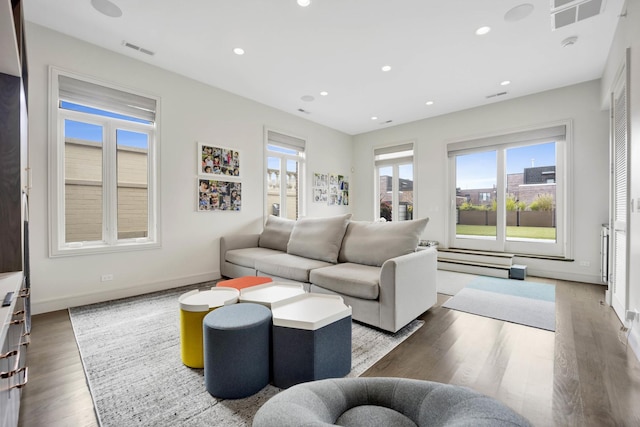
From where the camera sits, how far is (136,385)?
168cm

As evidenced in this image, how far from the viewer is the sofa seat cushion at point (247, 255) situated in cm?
362

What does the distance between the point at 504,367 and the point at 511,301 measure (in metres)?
1.59

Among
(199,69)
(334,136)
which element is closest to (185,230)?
(199,69)

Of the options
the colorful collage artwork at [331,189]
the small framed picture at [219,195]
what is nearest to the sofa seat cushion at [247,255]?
the small framed picture at [219,195]

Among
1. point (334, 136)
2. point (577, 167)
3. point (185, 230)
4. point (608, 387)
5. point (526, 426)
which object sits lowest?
point (608, 387)

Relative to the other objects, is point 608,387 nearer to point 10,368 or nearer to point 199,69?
point 10,368

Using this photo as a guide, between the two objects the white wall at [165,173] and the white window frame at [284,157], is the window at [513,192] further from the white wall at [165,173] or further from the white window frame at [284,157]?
the white wall at [165,173]

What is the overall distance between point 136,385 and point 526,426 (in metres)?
1.94

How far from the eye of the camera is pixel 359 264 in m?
3.03

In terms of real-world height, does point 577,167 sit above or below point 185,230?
above

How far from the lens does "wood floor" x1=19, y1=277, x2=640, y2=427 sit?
4.86ft

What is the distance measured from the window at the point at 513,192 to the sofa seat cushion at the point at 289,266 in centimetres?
346

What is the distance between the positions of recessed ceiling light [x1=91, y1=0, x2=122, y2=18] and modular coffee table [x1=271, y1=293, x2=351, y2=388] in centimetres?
303

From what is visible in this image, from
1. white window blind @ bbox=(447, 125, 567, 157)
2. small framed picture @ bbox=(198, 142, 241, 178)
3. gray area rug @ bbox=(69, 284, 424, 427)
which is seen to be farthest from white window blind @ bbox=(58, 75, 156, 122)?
white window blind @ bbox=(447, 125, 567, 157)
